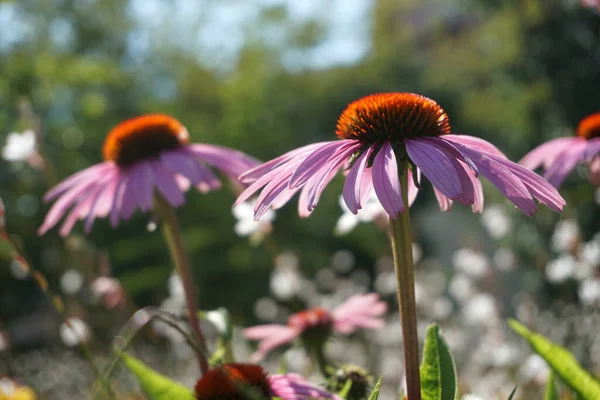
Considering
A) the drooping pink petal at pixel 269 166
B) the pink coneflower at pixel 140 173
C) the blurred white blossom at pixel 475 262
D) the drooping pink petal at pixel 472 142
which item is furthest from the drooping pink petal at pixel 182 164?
the blurred white blossom at pixel 475 262

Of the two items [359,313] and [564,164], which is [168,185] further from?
[564,164]

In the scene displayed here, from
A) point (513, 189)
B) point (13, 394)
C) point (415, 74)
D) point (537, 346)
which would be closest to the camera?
point (513, 189)

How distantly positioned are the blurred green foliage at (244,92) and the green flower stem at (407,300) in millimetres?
1592

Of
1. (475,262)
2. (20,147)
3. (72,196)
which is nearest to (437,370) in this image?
(72,196)

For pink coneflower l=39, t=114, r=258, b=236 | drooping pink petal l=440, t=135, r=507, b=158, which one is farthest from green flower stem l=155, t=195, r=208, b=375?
drooping pink petal l=440, t=135, r=507, b=158

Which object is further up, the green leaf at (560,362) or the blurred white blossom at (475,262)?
the green leaf at (560,362)

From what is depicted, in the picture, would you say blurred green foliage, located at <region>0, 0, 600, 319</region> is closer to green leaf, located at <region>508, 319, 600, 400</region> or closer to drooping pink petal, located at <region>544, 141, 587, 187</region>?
drooping pink petal, located at <region>544, 141, 587, 187</region>

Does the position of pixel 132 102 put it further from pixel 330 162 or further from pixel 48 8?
pixel 330 162

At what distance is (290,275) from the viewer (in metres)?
1.98

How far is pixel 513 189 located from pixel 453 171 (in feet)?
0.21

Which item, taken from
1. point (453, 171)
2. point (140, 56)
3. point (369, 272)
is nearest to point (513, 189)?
point (453, 171)

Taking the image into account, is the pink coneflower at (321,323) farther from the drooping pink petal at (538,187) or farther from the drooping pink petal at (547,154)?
the drooping pink petal at (538,187)

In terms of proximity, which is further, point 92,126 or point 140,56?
point 140,56

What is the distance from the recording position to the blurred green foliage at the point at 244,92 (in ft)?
17.4
